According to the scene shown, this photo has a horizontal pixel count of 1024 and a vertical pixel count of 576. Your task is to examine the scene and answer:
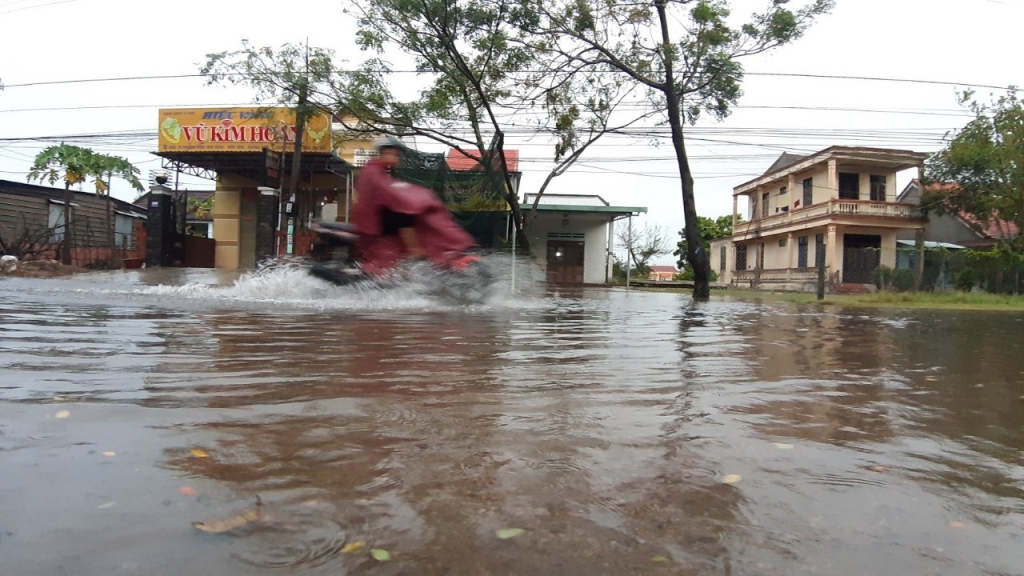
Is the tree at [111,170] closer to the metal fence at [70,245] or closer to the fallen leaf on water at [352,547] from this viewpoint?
the metal fence at [70,245]

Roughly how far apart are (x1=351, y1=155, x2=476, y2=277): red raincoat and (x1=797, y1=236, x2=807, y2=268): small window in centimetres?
2834

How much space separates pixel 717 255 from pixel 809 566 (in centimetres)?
4454

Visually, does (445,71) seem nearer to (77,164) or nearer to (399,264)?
(399,264)

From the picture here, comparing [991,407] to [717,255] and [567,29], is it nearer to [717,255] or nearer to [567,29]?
[567,29]

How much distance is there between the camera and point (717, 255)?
1724 inches

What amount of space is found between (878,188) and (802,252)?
4494mm

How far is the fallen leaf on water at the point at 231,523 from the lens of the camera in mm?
1501

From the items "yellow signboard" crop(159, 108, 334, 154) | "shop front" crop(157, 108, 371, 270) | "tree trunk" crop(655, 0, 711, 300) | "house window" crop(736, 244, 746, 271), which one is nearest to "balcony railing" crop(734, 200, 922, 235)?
"house window" crop(736, 244, 746, 271)

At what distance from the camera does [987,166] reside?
23.4 m

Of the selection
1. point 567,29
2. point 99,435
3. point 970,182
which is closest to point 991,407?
point 99,435

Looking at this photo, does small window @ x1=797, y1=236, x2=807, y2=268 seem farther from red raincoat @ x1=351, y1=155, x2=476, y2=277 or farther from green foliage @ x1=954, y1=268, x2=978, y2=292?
red raincoat @ x1=351, y1=155, x2=476, y2=277

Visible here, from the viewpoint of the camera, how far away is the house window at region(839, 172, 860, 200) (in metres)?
30.2

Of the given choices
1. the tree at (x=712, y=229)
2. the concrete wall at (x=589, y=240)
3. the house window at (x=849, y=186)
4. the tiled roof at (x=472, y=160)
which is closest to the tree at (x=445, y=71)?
the tiled roof at (x=472, y=160)

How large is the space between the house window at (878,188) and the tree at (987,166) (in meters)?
3.43
